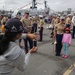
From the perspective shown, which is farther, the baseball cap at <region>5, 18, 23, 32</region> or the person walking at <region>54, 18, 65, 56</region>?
the person walking at <region>54, 18, 65, 56</region>

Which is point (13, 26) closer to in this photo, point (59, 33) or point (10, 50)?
point (10, 50)

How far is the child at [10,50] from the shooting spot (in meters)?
2.26

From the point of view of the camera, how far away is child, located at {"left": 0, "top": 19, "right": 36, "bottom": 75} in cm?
226

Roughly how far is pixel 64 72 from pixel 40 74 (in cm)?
81

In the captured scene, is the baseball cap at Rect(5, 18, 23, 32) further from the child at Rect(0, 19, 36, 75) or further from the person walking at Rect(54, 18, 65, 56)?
the person walking at Rect(54, 18, 65, 56)

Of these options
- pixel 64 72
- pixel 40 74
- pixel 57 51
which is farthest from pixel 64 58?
pixel 40 74

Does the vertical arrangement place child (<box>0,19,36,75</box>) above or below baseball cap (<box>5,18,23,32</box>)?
below

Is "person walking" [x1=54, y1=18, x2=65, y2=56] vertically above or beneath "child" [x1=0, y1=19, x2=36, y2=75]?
beneath

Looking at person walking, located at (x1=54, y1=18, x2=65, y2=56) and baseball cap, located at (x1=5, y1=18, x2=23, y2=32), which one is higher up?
baseball cap, located at (x1=5, y1=18, x2=23, y2=32)

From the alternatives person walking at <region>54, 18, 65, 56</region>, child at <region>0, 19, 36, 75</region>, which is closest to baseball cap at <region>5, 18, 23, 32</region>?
child at <region>0, 19, 36, 75</region>

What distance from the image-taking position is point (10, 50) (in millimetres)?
2291

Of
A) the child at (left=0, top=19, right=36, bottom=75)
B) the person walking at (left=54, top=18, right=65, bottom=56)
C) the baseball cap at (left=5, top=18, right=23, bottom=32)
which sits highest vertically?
the baseball cap at (left=5, top=18, right=23, bottom=32)

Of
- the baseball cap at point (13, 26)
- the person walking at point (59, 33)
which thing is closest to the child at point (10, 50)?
the baseball cap at point (13, 26)

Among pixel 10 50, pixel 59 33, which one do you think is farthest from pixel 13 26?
pixel 59 33
